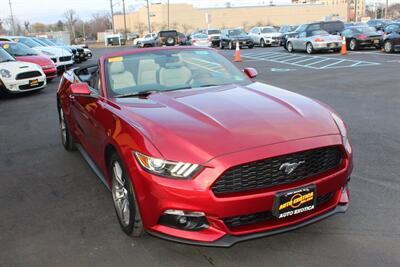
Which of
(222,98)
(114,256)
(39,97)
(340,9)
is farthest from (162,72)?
(340,9)

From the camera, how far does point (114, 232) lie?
3.83 m

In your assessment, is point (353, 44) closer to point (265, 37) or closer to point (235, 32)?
point (265, 37)

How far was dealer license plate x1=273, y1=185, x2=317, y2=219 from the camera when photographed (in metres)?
3.07

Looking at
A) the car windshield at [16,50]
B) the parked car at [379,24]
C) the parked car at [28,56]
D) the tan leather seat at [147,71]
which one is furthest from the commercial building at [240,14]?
the tan leather seat at [147,71]

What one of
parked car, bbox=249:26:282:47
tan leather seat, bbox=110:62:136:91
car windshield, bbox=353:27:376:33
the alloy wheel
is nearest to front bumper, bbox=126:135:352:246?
the alloy wheel

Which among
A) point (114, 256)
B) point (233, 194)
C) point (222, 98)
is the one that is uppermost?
point (222, 98)

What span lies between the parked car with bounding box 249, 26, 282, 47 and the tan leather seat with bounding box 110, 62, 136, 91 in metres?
30.7

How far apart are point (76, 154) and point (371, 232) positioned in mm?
4254

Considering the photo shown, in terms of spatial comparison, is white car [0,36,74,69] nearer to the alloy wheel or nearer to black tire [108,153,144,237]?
the alloy wheel

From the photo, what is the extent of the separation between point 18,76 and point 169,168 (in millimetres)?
11024

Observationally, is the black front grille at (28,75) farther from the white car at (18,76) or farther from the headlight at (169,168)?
the headlight at (169,168)

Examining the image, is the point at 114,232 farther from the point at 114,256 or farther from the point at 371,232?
the point at 371,232

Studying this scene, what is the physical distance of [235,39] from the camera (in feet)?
112

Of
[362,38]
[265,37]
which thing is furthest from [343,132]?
[265,37]
